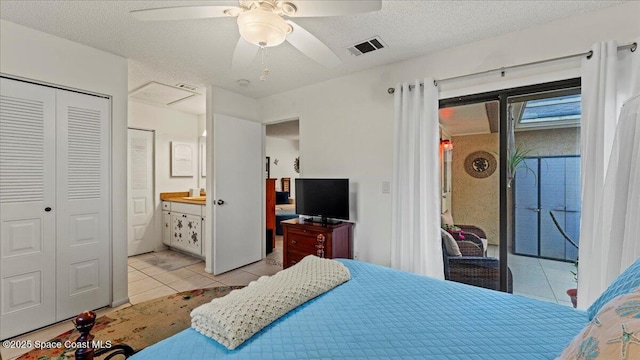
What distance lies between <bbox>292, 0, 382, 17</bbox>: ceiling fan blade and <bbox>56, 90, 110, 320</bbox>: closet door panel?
7.64 ft

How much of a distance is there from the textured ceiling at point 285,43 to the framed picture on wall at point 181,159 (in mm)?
1923

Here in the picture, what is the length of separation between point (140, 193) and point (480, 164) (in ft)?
15.5

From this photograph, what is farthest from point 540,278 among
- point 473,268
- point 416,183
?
point 416,183

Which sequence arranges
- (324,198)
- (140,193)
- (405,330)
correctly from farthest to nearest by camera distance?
(140,193) → (324,198) → (405,330)

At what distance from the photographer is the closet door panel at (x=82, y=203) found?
7.88 feet

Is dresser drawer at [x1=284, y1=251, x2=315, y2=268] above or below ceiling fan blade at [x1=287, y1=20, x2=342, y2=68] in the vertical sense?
below

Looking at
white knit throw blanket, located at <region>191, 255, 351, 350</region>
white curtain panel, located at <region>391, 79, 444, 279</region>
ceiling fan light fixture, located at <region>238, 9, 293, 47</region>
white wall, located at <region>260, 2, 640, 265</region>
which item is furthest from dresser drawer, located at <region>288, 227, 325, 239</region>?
ceiling fan light fixture, located at <region>238, 9, 293, 47</region>

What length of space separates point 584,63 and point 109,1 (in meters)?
3.33

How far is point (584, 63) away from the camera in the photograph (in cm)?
198

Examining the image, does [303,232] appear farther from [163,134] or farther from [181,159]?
[163,134]

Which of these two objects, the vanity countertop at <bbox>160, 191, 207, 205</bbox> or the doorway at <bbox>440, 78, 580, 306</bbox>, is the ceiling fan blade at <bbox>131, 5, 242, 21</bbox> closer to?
the doorway at <bbox>440, 78, 580, 306</bbox>

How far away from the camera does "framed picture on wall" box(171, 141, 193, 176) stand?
4.74 meters

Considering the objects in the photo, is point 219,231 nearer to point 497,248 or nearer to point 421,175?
point 421,175

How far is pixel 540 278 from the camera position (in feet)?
8.14
